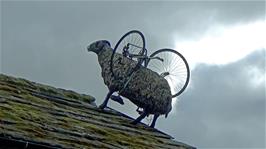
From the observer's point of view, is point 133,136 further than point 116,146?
Yes

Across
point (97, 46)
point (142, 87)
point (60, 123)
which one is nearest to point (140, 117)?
point (142, 87)

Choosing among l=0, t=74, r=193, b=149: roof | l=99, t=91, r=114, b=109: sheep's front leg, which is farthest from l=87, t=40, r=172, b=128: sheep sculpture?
l=0, t=74, r=193, b=149: roof

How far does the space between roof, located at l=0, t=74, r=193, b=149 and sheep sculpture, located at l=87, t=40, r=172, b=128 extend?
34 centimetres

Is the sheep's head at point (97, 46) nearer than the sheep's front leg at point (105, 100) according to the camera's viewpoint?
No

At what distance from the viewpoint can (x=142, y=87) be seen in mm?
8789

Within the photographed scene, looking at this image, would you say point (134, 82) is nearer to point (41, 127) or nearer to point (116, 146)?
point (116, 146)

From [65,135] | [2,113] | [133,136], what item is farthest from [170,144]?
[2,113]

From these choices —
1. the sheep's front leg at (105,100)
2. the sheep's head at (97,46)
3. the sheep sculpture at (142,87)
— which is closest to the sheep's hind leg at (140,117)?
the sheep sculpture at (142,87)

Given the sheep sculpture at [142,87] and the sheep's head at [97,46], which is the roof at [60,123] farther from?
the sheep's head at [97,46]

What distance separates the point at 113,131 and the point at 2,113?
71.4 inches

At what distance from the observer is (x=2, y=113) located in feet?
22.1

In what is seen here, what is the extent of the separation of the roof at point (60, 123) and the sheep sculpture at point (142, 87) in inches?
13.6

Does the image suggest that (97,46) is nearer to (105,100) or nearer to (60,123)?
(105,100)

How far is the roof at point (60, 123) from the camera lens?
632 cm
